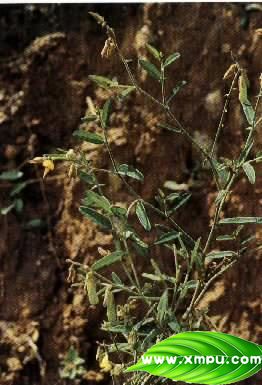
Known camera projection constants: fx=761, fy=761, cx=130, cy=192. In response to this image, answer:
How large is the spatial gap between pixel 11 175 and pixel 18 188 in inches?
1.8

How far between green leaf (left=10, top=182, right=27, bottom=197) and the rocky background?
2cm

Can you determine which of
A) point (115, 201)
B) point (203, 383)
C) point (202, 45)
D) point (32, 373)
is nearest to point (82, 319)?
point (32, 373)

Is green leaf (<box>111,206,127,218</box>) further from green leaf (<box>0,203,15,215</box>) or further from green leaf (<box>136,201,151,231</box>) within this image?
green leaf (<box>0,203,15,215</box>)

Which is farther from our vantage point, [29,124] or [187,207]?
[29,124]

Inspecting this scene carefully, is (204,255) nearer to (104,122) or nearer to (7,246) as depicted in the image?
(104,122)

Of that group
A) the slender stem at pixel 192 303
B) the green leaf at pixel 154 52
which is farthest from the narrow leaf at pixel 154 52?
the slender stem at pixel 192 303

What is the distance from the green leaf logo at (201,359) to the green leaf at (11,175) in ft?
2.45

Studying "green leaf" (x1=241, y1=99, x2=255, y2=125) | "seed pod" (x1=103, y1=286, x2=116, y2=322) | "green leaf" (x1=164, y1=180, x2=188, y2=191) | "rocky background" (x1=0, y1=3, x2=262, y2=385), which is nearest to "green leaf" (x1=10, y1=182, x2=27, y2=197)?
"rocky background" (x1=0, y1=3, x2=262, y2=385)

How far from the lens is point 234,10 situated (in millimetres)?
2049

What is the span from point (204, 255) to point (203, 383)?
1.00 ft

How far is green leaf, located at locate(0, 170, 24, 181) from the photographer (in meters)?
2.25

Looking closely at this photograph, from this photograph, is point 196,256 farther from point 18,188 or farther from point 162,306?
point 18,188

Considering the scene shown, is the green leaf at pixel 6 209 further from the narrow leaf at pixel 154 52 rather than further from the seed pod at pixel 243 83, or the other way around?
the seed pod at pixel 243 83

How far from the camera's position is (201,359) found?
1746 mm
